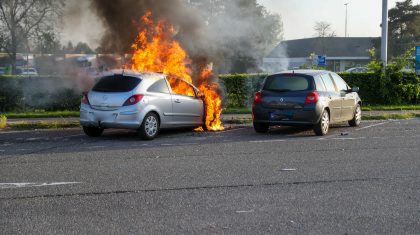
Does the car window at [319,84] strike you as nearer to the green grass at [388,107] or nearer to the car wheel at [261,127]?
the car wheel at [261,127]

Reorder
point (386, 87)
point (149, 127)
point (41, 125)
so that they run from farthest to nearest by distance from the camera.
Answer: point (386, 87) → point (41, 125) → point (149, 127)

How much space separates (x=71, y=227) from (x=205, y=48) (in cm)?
1384

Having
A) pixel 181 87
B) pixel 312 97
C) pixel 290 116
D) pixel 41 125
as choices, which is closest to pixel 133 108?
pixel 181 87

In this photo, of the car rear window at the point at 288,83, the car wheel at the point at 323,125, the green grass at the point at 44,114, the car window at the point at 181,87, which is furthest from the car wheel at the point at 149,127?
the green grass at the point at 44,114

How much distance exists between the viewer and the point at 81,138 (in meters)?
12.9

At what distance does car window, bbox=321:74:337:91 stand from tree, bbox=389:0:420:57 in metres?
49.8

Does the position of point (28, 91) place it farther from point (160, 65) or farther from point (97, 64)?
point (160, 65)

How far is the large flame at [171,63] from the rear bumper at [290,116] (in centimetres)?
170

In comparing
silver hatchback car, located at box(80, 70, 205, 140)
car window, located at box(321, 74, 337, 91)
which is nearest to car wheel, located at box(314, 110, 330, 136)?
car window, located at box(321, 74, 337, 91)

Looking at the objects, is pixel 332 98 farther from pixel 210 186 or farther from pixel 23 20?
pixel 23 20

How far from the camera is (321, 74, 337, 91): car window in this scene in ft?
45.3

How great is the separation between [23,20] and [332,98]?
767 inches

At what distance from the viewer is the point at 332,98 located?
45.2 ft

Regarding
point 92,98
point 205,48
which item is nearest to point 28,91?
point 205,48
